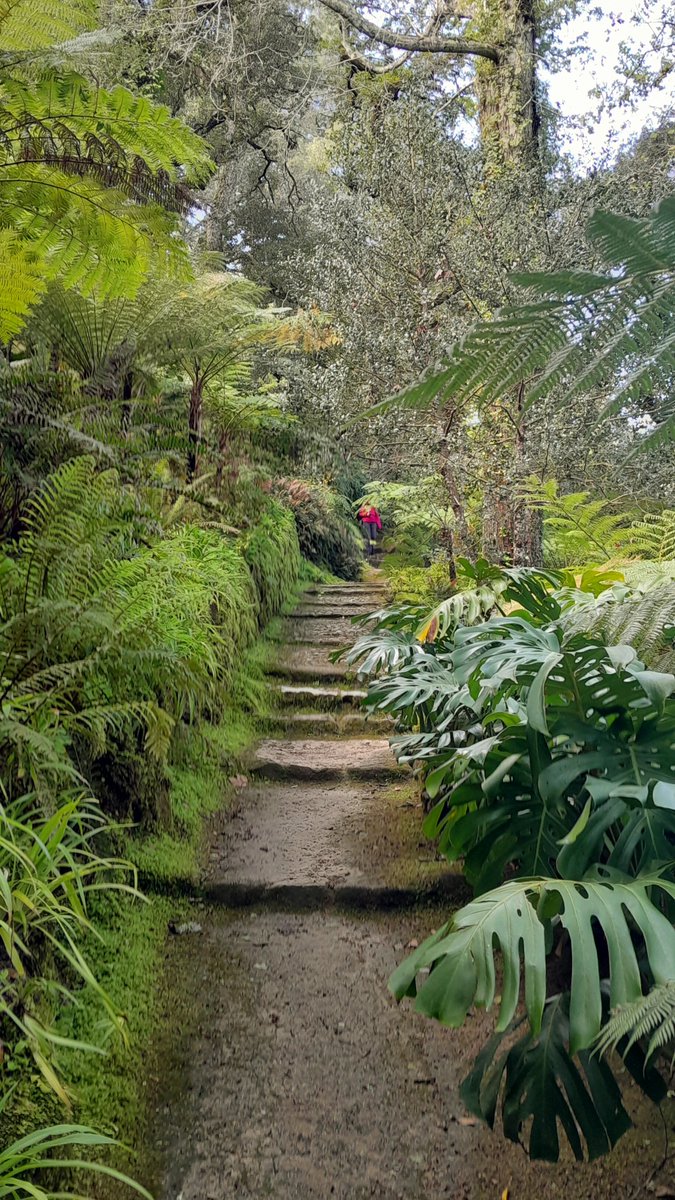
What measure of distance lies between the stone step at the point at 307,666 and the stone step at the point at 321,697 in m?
0.18

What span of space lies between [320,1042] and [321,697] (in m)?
2.40

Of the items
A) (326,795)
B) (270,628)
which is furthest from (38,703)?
(270,628)

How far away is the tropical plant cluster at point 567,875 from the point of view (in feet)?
3.01

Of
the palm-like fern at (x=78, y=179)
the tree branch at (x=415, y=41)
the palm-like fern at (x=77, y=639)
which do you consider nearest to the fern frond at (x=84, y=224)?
the palm-like fern at (x=78, y=179)

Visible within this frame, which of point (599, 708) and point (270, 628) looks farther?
point (270, 628)

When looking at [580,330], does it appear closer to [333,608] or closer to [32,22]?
[32,22]

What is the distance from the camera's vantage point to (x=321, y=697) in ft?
13.5

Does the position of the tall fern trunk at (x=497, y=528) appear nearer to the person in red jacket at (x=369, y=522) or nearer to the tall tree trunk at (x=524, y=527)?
the tall tree trunk at (x=524, y=527)

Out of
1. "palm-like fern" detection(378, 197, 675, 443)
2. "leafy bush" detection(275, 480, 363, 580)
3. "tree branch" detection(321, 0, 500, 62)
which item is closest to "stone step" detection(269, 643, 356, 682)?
"leafy bush" detection(275, 480, 363, 580)

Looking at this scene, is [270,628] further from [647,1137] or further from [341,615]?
[647,1137]

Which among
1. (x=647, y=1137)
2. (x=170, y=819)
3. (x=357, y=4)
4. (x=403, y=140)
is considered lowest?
(x=647, y=1137)

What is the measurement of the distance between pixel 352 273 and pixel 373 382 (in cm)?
71

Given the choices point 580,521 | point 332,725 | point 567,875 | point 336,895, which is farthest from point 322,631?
point 567,875

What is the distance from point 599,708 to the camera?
134cm
